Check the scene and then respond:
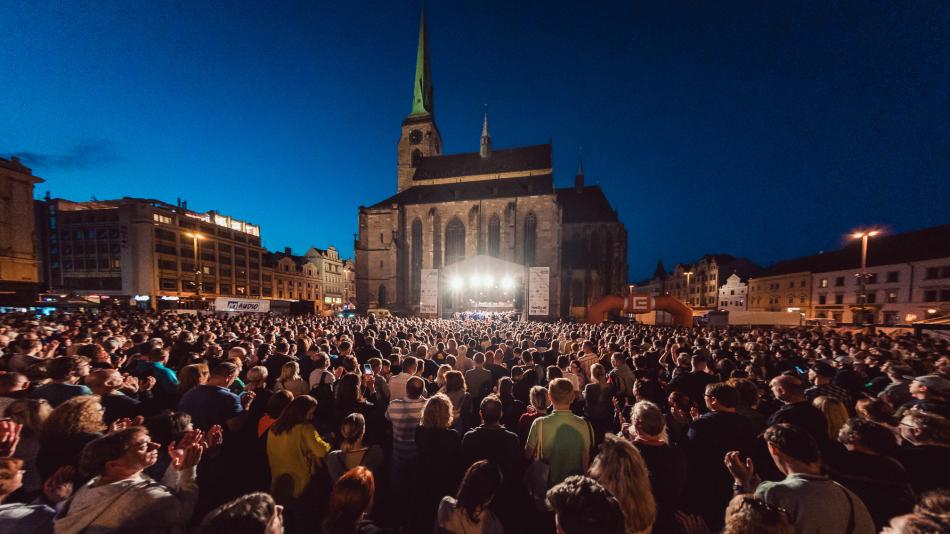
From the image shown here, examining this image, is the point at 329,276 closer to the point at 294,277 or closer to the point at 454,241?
the point at 294,277

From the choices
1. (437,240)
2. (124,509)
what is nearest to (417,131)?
(437,240)

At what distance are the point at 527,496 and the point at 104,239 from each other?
195ft

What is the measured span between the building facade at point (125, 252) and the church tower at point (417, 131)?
26474mm

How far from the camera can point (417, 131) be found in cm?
4541

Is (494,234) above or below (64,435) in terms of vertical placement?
above

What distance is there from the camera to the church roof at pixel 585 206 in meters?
38.9

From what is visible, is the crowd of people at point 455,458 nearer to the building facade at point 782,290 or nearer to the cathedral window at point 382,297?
the cathedral window at point 382,297

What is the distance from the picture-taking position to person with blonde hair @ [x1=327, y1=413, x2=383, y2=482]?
266cm

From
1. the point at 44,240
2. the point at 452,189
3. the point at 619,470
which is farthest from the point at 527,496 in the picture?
the point at 44,240

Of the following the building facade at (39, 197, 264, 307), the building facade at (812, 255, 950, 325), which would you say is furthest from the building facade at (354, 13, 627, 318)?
the building facade at (39, 197, 264, 307)

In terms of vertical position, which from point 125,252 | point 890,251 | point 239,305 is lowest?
A: point 239,305

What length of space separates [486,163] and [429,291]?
78.5ft

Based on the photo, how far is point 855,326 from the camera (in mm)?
19625

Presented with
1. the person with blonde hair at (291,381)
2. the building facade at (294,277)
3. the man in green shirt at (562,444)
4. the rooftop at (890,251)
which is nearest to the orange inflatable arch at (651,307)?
the man in green shirt at (562,444)
